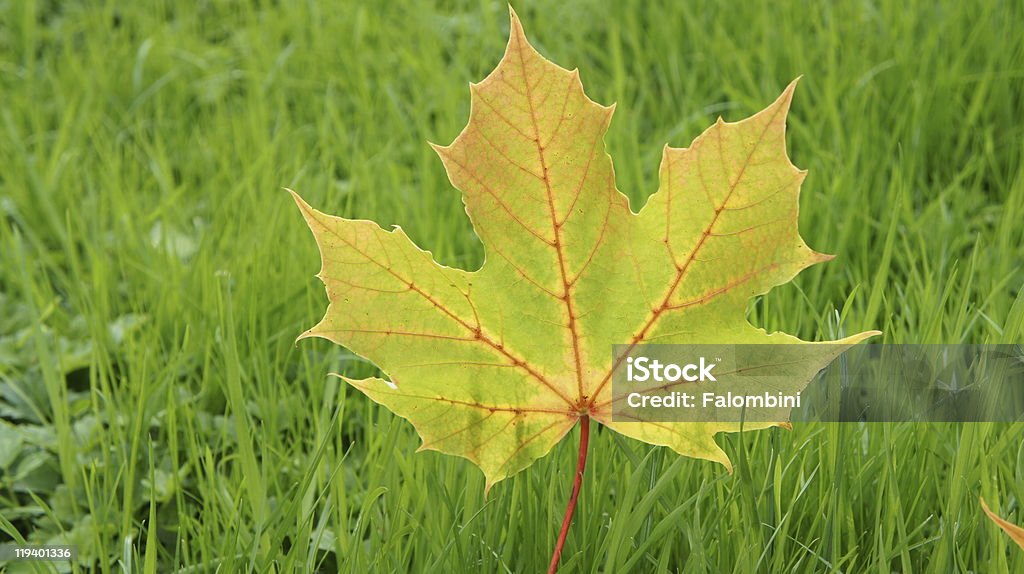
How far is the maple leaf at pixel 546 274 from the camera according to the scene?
73cm

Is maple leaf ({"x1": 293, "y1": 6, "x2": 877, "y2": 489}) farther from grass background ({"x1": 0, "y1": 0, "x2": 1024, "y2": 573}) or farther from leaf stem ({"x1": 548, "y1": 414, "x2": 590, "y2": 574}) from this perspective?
grass background ({"x1": 0, "y1": 0, "x2": 1024, "y2": 573})

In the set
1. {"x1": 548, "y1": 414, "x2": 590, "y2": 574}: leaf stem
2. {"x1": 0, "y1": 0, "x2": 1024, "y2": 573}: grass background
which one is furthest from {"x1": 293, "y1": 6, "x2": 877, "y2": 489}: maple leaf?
{"x1": 0, "y1": 0, "x2": 1024, "y2": 573}: grass background

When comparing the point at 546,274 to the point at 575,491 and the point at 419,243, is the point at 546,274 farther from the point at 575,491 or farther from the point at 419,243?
the point at 419,243

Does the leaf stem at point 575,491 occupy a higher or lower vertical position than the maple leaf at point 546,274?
lower

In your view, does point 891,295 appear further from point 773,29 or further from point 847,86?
point 773,29

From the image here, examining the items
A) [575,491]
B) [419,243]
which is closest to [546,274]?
[575,491]

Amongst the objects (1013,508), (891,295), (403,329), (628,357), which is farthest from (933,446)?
(403,329)

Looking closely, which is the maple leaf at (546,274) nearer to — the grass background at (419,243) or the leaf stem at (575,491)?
the leaf stem at (575,491)

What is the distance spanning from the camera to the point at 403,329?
767mm

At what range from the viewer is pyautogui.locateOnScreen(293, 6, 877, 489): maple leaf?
725 millimetres

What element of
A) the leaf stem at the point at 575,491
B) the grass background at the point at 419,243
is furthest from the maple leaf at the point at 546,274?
the grass background at the point at 419,243

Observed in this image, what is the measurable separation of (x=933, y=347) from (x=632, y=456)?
552 millimetres

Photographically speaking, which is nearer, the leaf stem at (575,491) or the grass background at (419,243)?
the leaf stem at (575,491)

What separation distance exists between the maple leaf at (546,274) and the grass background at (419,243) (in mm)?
147
